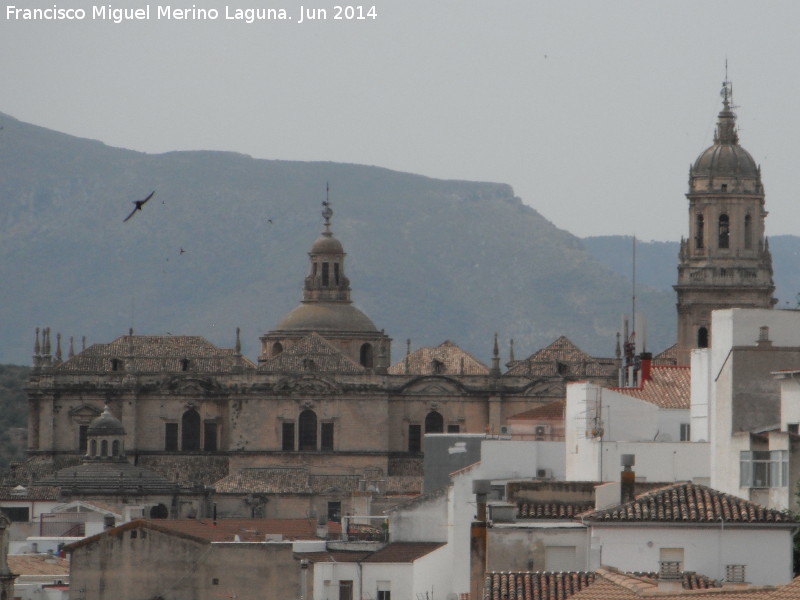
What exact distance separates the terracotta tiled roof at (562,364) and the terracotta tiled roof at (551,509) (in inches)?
3346

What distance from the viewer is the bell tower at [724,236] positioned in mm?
124000

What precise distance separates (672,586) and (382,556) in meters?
21.3

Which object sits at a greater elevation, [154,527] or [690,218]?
[690,218]

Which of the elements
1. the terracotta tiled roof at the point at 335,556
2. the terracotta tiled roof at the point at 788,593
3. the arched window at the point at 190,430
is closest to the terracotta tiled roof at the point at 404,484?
the arched window at the point at 190,430

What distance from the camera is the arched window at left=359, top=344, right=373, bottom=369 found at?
455 feet

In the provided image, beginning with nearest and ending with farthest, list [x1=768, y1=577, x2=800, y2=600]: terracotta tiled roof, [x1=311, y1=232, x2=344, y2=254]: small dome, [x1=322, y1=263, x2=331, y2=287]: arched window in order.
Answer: [x1=768, y1=577, x2=800, y2=600]: terracotta tiled roof, [x1=322, y1=263, x2=331, y2=287]: arched window, [x1=311, y1=232, x2=344, y2=254]: small dome

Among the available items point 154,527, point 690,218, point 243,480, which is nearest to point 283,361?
point 243,480

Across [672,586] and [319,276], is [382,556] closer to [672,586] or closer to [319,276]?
[672,586]

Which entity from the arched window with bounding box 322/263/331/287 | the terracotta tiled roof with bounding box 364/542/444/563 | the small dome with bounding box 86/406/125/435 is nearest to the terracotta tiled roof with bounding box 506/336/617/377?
the arched window with bounding box 322/263/331/287

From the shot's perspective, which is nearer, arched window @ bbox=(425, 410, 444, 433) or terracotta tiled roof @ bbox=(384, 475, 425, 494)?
terracotta tiled roof @ bbox=(384, 475, 425, 494)

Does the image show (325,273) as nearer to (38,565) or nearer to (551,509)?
(38,565)

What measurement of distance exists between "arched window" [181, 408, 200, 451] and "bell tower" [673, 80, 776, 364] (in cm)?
2290

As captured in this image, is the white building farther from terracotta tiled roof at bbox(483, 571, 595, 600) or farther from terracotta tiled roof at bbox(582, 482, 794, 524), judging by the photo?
terracotta tiled roof at bbox(483, 571, 595, 600)

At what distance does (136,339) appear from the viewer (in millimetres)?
135125
